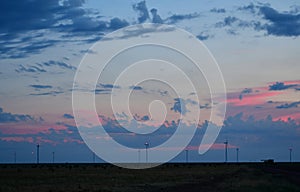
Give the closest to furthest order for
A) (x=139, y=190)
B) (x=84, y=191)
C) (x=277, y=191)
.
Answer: (x=277, y=191)
(x=84, y=191)
(x=139, y=190)

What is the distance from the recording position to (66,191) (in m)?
47.1

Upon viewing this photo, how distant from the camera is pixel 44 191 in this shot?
157ft

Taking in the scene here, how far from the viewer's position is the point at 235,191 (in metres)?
43.2

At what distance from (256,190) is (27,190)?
20337 mm

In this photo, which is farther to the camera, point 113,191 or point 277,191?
point 113,191

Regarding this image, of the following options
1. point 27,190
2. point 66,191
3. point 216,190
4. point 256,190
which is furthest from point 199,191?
point 27,190

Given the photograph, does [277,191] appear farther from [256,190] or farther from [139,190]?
[139,190]

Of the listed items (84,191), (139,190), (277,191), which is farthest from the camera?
(139,190)

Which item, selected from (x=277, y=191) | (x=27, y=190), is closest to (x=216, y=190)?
(x=277, y=191)

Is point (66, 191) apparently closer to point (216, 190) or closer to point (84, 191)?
point (84, 191)

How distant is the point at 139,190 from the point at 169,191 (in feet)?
12.7

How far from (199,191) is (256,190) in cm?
468

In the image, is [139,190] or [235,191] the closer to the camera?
[235,191]

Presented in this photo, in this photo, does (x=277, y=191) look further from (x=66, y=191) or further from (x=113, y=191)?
(x=66, y=191)
